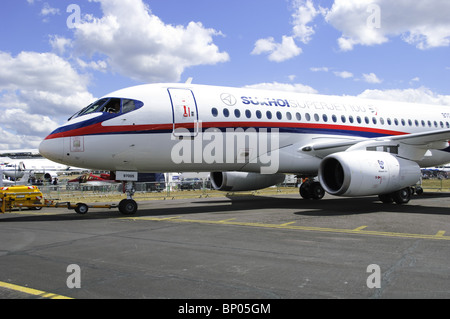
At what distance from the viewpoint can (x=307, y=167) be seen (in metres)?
15.4

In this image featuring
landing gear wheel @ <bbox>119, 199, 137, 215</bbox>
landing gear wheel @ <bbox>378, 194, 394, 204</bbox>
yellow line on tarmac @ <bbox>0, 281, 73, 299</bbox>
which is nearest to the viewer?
yellow line on tarmac @ <bbox>0, 281, 73, 299</bbox>

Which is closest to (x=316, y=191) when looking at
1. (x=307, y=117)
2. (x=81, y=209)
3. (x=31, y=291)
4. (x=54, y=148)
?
(x=307, y=117)

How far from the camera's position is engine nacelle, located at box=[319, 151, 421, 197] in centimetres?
1226

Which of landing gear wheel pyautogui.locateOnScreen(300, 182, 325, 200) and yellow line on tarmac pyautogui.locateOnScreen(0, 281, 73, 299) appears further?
landing gear wheel pyautogui.locateOnScreen(300, 182, 325, 200)

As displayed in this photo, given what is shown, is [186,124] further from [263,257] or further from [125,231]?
[263,257]

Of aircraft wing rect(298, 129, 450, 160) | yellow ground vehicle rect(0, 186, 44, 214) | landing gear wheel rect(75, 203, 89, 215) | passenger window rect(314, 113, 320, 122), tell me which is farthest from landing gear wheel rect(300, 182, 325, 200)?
yellow ground vehicle rect(0, 186, 44, 214)

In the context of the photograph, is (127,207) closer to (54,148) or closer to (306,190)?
(54,148)

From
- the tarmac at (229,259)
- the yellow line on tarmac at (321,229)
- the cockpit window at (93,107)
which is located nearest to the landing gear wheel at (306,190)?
the tarmac at (229,259)

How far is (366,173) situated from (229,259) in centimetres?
773

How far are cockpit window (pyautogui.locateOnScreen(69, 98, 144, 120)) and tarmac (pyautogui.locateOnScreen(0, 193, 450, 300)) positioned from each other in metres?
3.54

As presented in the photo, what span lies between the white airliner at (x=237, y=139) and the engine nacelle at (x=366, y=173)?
33 mm

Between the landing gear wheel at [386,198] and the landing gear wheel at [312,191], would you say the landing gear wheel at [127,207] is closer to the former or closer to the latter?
the landing gear wheel at [312,191]

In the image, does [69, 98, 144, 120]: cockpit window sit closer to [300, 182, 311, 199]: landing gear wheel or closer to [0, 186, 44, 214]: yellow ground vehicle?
[0, 186, 44, 214]: yellow ground vehicle

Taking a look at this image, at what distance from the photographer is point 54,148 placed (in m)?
11.7
